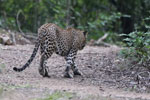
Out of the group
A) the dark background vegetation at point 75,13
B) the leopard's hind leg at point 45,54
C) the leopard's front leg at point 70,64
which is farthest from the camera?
the dark background vegetation at point 75,13

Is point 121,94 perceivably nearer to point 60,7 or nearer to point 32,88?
point 32,88

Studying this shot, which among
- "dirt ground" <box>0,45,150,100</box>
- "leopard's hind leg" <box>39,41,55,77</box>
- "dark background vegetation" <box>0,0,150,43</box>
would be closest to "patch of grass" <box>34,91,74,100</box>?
"dirt ground" <box>0,45,150,100</box>

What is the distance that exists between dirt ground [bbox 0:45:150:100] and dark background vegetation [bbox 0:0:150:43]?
5.62 metres

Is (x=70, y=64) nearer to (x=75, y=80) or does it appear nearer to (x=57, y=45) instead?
(x=75, y=80)

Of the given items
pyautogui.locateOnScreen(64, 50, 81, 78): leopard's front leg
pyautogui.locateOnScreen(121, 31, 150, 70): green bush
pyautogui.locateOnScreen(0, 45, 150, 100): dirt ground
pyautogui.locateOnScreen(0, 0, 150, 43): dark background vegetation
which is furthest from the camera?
pyautogui.locateOnScreen(0, 0, 150, 43): dark background vegetation

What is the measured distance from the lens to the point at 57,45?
11.1 meters

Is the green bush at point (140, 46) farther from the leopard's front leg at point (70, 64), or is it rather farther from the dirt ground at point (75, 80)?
the leopard's front leg at point (70, 64)

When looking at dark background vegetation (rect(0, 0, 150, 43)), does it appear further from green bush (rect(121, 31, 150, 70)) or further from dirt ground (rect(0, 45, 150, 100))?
green bush (rect(121, 31, 150, 70))

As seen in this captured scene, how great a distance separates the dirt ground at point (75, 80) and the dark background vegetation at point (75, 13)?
18.4 ft

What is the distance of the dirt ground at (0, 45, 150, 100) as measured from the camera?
8.27m

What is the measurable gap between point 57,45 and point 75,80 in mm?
1225

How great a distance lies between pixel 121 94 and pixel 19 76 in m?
3.11

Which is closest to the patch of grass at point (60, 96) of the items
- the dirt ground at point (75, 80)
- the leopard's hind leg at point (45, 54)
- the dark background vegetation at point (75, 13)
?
the dirt ground at point (75, 80)

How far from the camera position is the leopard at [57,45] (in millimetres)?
10680
